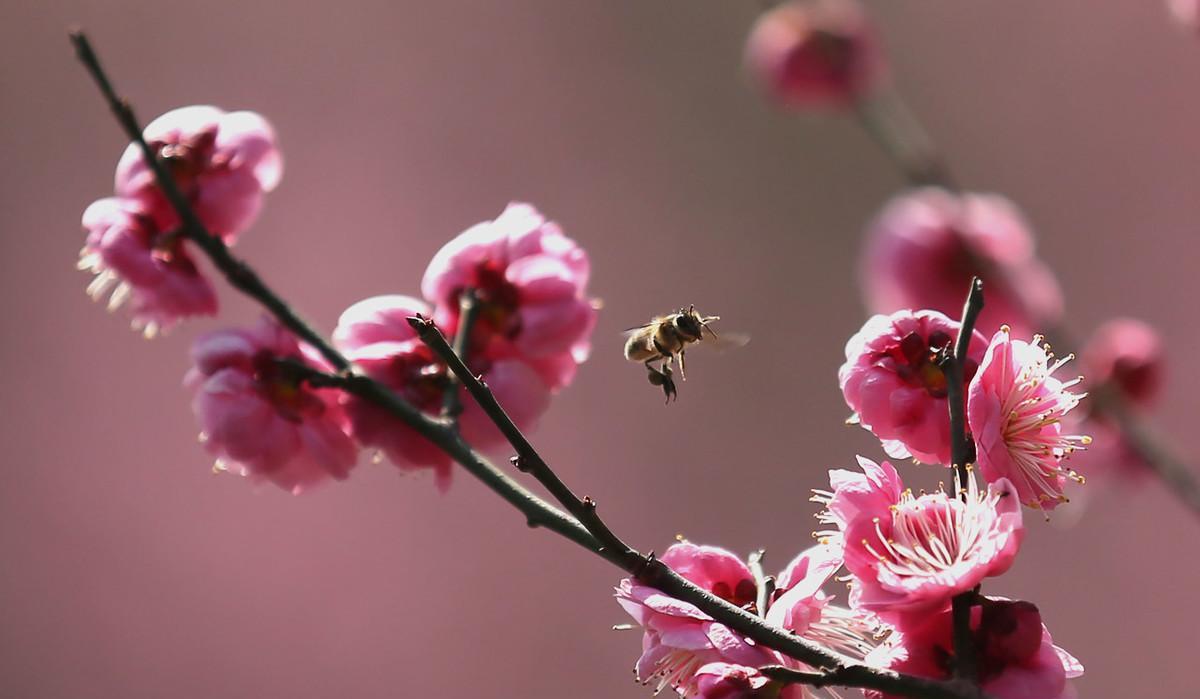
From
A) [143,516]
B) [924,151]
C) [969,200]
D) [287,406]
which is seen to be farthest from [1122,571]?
[287,406]

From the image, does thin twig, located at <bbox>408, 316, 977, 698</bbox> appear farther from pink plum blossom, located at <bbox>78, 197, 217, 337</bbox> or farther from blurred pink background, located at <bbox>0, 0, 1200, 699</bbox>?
blurred pink background, located at <bbox>0, 0, 1200, 699</bbox>

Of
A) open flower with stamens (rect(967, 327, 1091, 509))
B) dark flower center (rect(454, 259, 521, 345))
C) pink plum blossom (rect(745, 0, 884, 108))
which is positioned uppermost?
pink plum blossom (rect(745, 0, 884, 108))

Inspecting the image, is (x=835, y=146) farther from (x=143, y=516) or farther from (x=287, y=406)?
(x=287, y=406)

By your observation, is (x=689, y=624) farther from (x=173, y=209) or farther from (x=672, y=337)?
(x=173, y=209)

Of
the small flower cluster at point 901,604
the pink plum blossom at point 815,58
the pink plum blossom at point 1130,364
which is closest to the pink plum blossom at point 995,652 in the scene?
the small flower cluster at point 901,604

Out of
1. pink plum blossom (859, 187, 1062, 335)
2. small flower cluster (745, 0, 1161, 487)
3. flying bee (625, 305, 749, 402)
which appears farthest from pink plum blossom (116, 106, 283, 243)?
pink plum blossom (859, 187, 1062, 335)

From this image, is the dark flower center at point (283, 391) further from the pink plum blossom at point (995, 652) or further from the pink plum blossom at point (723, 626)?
the pink plum blossom at point (995, 652)

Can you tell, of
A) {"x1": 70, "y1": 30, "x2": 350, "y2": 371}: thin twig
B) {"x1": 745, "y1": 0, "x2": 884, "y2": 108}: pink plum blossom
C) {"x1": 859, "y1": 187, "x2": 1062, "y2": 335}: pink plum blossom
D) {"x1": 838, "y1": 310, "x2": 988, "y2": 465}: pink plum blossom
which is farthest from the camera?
{"x1": 745, "y1": 0, "x2": 884, "y2": 108}: pink plum blossom
